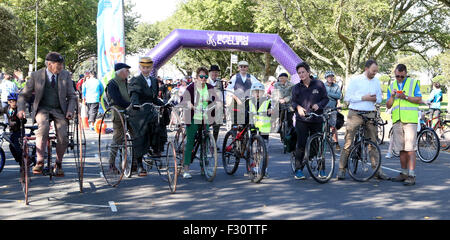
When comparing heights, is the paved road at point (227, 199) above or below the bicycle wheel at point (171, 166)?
below

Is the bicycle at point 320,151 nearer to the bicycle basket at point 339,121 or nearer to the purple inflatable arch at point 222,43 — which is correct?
the bicycle basket at point 339,121

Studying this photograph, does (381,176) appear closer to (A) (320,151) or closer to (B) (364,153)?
(B) (364,153)

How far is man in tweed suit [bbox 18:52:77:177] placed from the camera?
25.0 feet

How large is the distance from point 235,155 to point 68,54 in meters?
48.7

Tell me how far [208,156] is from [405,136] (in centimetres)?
322

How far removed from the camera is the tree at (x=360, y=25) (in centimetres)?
2989

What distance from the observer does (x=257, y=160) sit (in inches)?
329

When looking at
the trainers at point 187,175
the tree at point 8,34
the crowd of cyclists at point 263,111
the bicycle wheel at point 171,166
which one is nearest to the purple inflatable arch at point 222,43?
the crowd of cyclists at point 263,111

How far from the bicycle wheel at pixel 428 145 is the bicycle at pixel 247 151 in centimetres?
464

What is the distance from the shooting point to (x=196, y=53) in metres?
61.4

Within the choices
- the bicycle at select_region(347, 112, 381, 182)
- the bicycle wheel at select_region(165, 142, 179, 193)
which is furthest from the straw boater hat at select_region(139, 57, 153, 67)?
the bicycle at select_region(347, 112, 381, 182)

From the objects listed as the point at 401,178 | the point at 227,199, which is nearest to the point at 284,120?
the point at 401,178

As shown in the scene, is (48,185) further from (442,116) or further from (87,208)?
(442,116)
